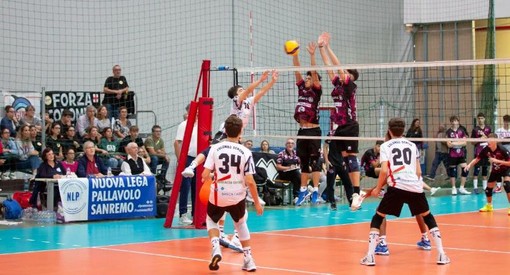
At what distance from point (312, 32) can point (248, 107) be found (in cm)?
1411

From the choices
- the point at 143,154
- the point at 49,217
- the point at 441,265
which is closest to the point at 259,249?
the point at 441,265

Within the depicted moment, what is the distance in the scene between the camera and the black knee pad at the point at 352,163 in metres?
14.1

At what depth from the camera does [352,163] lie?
1430 cm

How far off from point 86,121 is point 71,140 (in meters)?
0.72

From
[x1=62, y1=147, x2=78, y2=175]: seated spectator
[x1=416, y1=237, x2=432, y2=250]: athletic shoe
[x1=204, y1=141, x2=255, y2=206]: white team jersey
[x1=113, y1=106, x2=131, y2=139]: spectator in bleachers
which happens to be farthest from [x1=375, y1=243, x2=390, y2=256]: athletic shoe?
[x1=113, y1=106, x2=131, y2=139]: spectator in bleachers

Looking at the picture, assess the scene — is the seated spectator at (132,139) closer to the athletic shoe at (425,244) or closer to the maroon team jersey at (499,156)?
the maroon team jersey at (499,156)

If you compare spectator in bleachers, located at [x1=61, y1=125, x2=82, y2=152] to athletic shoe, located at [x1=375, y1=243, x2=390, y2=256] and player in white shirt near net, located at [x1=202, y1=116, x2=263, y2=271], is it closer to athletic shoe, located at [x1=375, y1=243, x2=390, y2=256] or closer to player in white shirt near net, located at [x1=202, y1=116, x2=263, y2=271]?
athletic shoe, located at [x1=375, y1=243, x2=390, y2=256]

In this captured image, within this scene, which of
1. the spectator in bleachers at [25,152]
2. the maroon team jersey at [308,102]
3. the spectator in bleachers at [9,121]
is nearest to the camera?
the maroon team jersey at [308,102]

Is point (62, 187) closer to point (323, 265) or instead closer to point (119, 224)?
point (119, 224)

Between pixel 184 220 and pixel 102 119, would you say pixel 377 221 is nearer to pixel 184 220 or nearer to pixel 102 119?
pixel 184 220

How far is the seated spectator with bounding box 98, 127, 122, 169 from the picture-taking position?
707 inches

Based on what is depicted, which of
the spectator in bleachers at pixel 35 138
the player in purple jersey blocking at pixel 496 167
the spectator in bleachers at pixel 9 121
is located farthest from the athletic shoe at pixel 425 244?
the spectator in bleachers at pixel 9 121

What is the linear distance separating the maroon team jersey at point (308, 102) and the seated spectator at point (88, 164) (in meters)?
4.42

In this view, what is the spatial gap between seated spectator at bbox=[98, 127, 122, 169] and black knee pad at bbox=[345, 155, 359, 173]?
5640 mm
